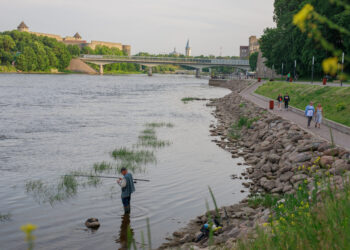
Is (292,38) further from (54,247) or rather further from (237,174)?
(54,247)

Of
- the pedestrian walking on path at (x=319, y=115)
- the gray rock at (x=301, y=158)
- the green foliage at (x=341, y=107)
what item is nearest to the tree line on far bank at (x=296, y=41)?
the green foliage at (x=341, y=107)

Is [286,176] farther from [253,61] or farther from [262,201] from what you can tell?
[253,61]

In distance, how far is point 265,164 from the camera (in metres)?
16.7

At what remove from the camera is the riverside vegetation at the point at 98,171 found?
45.0 feet

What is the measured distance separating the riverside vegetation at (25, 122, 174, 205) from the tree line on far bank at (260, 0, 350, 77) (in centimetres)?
2818

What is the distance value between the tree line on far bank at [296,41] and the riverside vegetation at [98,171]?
28.2 metres

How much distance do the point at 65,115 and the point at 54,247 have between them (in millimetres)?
28478

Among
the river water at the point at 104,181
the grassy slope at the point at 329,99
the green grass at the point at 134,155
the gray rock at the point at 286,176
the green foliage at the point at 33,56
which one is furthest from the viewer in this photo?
the green foliage at the point at 33,56

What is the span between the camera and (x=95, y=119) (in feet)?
114

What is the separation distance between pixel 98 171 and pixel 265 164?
23.2 ft

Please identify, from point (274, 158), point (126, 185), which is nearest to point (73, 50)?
point (274, 158)

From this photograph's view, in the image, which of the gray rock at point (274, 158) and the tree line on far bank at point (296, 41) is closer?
the gray rock at point (274, 158)

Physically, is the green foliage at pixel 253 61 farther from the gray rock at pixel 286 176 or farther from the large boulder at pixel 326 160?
the large boulder at pixel 326 160

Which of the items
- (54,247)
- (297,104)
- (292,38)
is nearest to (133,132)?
(297,104)
